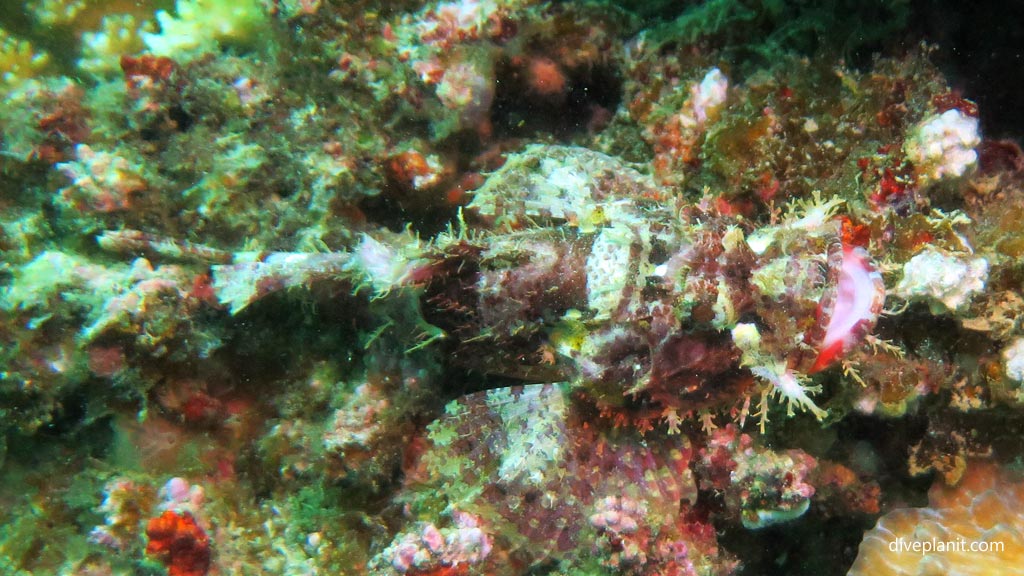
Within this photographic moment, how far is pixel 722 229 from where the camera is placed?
10.9 feet

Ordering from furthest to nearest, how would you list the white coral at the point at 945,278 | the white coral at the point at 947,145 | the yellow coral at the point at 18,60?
the yellow coral at the point at 18,60 < the white coral at the point at 947,145 < the white coral at the point at 945,278

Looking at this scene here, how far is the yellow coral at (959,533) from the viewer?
3.26 metres

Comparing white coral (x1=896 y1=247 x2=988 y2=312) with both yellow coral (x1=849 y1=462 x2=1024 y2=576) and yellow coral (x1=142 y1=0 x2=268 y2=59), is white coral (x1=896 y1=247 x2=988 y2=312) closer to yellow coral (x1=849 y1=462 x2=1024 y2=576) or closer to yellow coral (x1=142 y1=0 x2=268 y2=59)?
yellow coral (x1=849 y1=462 x2=1024 y2=576)

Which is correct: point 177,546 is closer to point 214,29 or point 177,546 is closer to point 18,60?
point 214,29

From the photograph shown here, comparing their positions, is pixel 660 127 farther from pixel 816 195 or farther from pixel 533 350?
pixel 533 350

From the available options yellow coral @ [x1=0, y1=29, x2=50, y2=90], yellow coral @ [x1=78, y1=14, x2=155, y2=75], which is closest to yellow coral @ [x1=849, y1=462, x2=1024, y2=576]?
yellow coral @ [x1=78, y1=14, x2=155, y2=75]

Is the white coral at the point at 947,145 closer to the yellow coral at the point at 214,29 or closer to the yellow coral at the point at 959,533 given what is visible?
the yellow coral at the point at 959,533

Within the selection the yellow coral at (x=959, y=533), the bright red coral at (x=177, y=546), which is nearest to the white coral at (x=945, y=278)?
the yellow coral at (x=959, y=533)

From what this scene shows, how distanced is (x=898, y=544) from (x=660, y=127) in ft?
9.93

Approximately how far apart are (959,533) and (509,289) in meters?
3.03

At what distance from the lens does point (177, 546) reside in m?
3.26

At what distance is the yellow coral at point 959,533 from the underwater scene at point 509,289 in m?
0.02

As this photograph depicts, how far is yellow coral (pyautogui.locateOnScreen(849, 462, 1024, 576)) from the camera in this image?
3258mm

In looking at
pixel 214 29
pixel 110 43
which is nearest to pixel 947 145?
pixel 214 29
